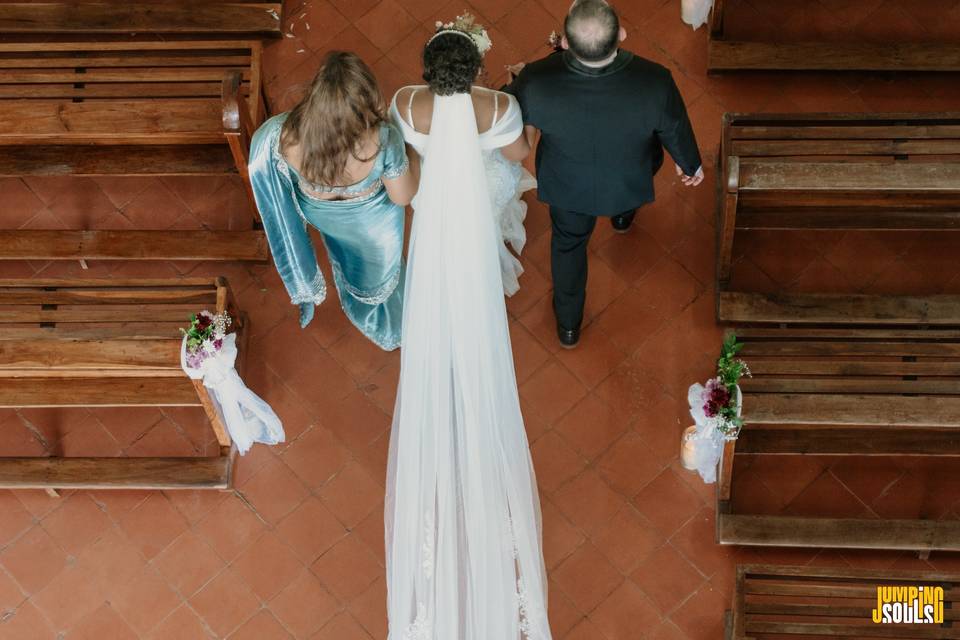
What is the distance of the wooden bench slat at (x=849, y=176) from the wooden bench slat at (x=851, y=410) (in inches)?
33.3

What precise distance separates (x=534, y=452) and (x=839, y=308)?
1.53 meters

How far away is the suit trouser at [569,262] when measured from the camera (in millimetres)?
4410

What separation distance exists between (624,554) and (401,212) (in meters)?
1.78

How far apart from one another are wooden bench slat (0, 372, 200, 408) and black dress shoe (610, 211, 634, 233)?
2122 mm

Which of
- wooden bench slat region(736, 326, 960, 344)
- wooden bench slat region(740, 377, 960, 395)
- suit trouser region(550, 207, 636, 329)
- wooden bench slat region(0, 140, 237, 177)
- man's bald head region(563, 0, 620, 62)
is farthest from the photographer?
wooden bench slat region(0, 140, 237, 177)

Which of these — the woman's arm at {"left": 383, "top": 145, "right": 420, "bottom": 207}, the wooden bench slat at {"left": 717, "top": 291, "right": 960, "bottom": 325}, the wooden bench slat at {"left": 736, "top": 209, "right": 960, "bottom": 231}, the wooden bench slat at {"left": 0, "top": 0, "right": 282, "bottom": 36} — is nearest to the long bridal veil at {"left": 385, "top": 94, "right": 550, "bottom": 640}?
the woman's arm at {"left": 383, "top": 145, "right": 420, "bottom": 207}

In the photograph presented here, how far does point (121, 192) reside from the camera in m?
5.43

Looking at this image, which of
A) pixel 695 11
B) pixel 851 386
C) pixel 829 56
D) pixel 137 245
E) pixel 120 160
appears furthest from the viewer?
pixel 695 11

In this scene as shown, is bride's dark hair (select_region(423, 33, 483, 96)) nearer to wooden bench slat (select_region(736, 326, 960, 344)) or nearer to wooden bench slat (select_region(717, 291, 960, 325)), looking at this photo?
wooden bench slat (select_region(736, 326, 960, 344))

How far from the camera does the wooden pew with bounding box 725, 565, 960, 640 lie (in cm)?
429

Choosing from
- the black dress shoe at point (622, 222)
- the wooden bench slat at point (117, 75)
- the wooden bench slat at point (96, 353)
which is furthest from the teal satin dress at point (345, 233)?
the black dress shoe at point (622, 222)

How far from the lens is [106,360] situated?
4.20 meters

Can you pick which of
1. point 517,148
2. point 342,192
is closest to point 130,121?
point 342,192

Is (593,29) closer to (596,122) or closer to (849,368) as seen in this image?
(596,122)
